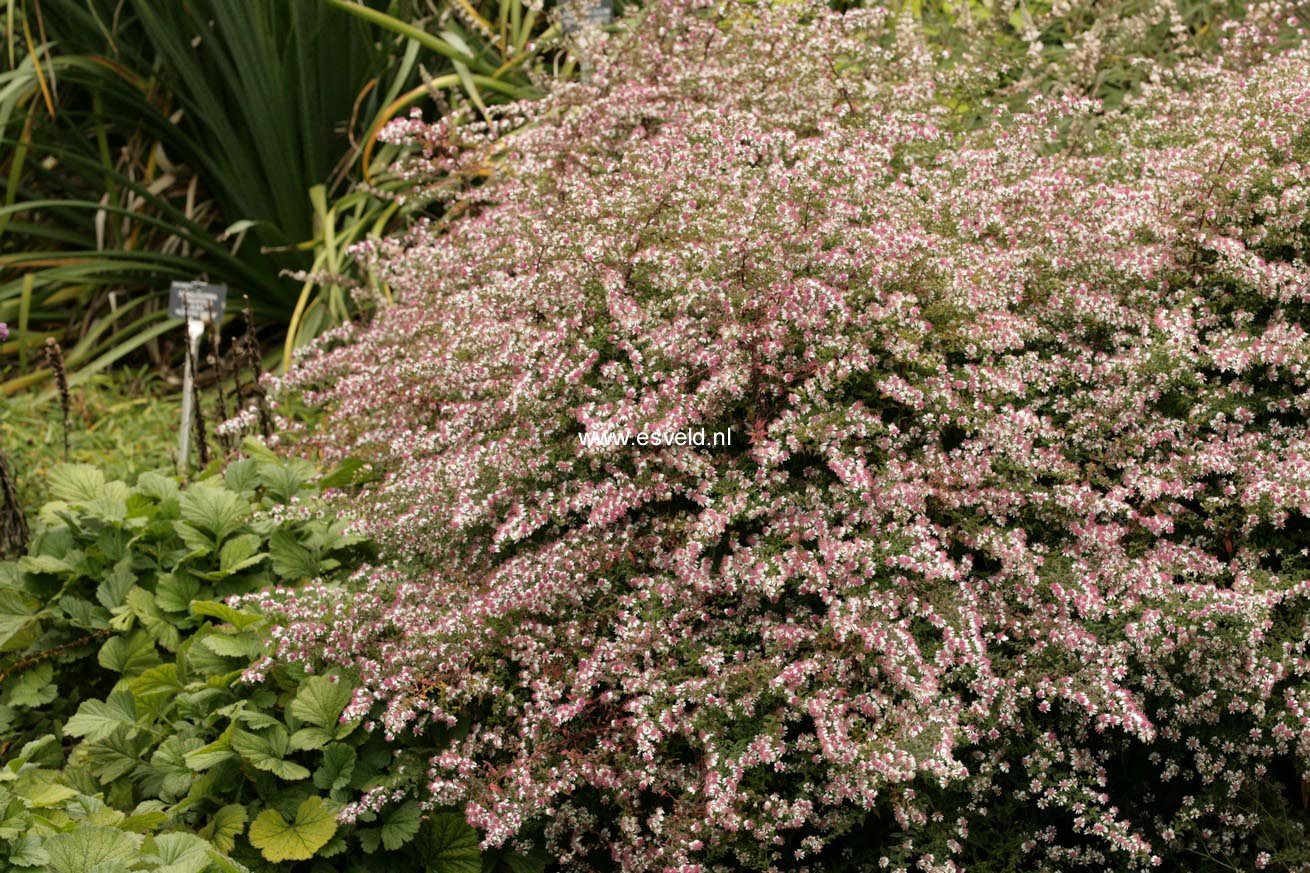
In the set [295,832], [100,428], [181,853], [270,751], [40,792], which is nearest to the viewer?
[181,853]

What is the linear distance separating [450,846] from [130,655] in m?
1.11

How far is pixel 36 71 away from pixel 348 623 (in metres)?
3.78

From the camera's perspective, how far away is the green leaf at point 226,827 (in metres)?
2.61

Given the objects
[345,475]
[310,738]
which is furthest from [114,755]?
[345,475]

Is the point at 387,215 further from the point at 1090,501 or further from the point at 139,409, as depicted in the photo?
the point at 1090,501

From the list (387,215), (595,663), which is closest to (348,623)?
(595,663)

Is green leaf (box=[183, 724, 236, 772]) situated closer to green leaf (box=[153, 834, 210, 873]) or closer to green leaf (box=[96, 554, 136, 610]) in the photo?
green leaf (box=[153, 834, 210, 873])

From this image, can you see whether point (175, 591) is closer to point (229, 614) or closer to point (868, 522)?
point (229, 614)

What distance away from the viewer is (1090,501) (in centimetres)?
261

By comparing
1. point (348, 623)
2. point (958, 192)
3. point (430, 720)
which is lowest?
point (430, 720)

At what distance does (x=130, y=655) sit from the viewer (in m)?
3.17

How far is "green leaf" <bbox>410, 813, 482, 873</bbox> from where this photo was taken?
8.69ft

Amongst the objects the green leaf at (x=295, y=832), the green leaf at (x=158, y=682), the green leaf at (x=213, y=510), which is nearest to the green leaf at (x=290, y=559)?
the green leaf at (x=213, y=510)

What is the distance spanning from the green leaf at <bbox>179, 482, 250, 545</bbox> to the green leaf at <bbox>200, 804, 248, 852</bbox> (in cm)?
86
